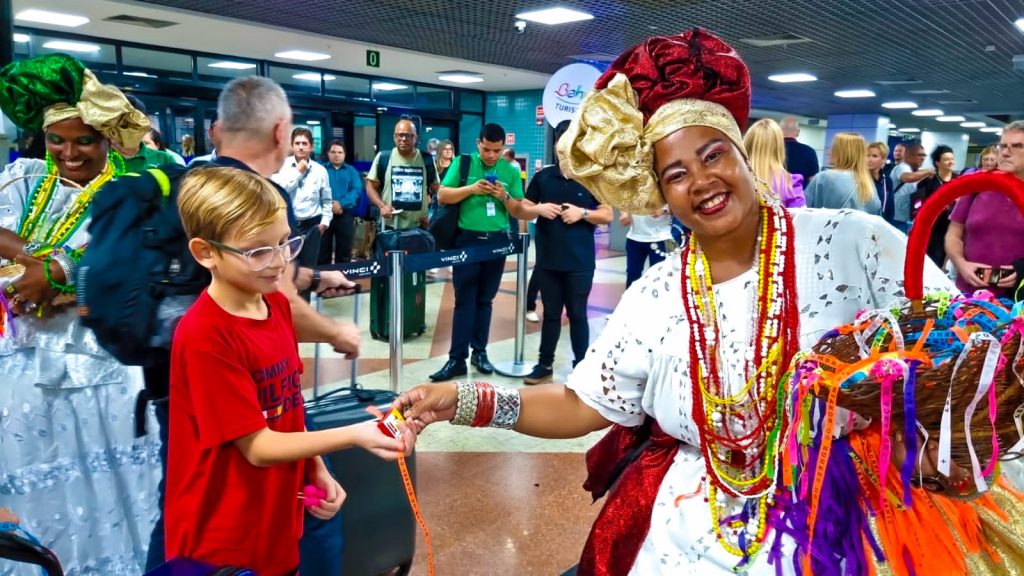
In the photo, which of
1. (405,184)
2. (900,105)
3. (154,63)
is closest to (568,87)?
(405,184)

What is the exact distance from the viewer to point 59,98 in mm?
2289

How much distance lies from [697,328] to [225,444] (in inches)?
39.5

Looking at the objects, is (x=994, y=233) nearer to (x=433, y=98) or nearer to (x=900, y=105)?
(x=433, y=98)

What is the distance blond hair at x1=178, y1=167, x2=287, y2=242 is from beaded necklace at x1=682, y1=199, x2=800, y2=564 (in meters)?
0.95

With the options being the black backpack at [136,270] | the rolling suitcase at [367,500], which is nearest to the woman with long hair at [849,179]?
the rolling suitcase at [367,500]

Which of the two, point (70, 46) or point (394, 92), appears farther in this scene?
point (394, 92)

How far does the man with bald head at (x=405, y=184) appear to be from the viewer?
651 centimetres

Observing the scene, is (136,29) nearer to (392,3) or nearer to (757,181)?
(392,3)

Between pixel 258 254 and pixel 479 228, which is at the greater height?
pixel 258 254

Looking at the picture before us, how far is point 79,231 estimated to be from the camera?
235 cm

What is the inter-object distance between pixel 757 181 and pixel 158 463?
2.14 metres

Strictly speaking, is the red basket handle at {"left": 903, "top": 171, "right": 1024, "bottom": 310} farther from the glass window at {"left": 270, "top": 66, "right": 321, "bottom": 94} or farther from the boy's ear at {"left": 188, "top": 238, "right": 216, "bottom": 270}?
the glass window at {"left": 270, "top": 66, "right": 321, "bottom": 94}

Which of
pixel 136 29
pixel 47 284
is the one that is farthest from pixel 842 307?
pixel 136 29

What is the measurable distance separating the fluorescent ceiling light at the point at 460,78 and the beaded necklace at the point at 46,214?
1224cm
